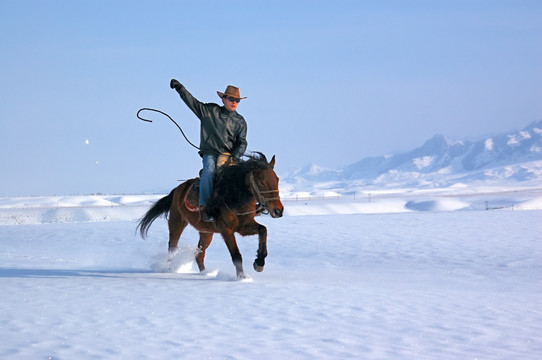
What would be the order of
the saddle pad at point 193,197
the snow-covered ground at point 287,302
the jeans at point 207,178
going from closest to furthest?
the snow-covered ground at point 287,302, the jeans at point 207,178, the saddle pad at point 193,197

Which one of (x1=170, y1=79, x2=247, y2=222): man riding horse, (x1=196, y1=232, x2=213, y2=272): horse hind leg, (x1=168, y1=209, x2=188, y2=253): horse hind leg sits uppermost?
(x1=170, y1=79, x2=247, y2=222): man riding horse

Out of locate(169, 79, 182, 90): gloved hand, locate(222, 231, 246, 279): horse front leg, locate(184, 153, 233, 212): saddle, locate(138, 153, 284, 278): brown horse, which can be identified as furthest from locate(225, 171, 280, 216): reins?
locate(169, 79, 182, 90): gloved hand

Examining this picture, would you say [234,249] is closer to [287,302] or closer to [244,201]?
[244,201]

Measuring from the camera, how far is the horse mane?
9250mm

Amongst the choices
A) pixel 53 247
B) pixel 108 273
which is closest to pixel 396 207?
pixel 53 247

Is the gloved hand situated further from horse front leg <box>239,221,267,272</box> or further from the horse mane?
horse front leg <box>239,221,267,272</box>

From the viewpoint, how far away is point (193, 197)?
10.3m

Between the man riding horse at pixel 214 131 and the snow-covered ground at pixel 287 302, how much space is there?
58.4 inches

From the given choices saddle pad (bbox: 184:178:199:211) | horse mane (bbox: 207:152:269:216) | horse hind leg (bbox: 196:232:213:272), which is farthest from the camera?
horse hind leg (bbox: 196:232:213:272)

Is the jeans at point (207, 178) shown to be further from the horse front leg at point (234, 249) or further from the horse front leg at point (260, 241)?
the horse front leg at point (260, 241)

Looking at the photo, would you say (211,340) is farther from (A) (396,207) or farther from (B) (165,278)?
(A) (396,207)

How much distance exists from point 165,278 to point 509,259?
7.70 meters

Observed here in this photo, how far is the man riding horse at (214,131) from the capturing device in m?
9.87

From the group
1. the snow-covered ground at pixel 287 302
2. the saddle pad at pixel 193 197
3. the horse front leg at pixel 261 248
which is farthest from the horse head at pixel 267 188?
the saddle pad at pixel 193 197
